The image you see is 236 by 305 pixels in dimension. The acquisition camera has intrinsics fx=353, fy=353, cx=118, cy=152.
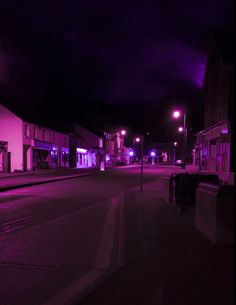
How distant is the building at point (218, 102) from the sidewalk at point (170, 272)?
15111 millimetres

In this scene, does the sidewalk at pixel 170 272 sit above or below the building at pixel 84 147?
below

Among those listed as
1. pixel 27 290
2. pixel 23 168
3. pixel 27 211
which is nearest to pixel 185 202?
pixel 27 211

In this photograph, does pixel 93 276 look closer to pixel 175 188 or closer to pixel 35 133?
pixel 175 188

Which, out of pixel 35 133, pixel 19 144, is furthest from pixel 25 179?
pixel 35 133

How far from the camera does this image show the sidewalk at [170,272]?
4.26 metres

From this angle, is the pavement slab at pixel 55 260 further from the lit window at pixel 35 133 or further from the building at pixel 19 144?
the lit window at pixel 35 133

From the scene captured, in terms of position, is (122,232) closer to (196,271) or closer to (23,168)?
(196,271)

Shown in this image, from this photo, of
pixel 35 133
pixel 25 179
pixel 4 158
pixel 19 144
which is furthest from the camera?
pixel 35 133

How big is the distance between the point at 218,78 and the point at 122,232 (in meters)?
21.8

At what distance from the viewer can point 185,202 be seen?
10984 mm

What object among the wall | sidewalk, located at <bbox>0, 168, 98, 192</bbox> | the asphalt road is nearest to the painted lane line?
the asphalt road

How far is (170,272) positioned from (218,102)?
2345 cm

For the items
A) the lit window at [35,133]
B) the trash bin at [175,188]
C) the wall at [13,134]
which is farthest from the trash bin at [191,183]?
the lit window at [35,133]

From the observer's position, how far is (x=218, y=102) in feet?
88.0
